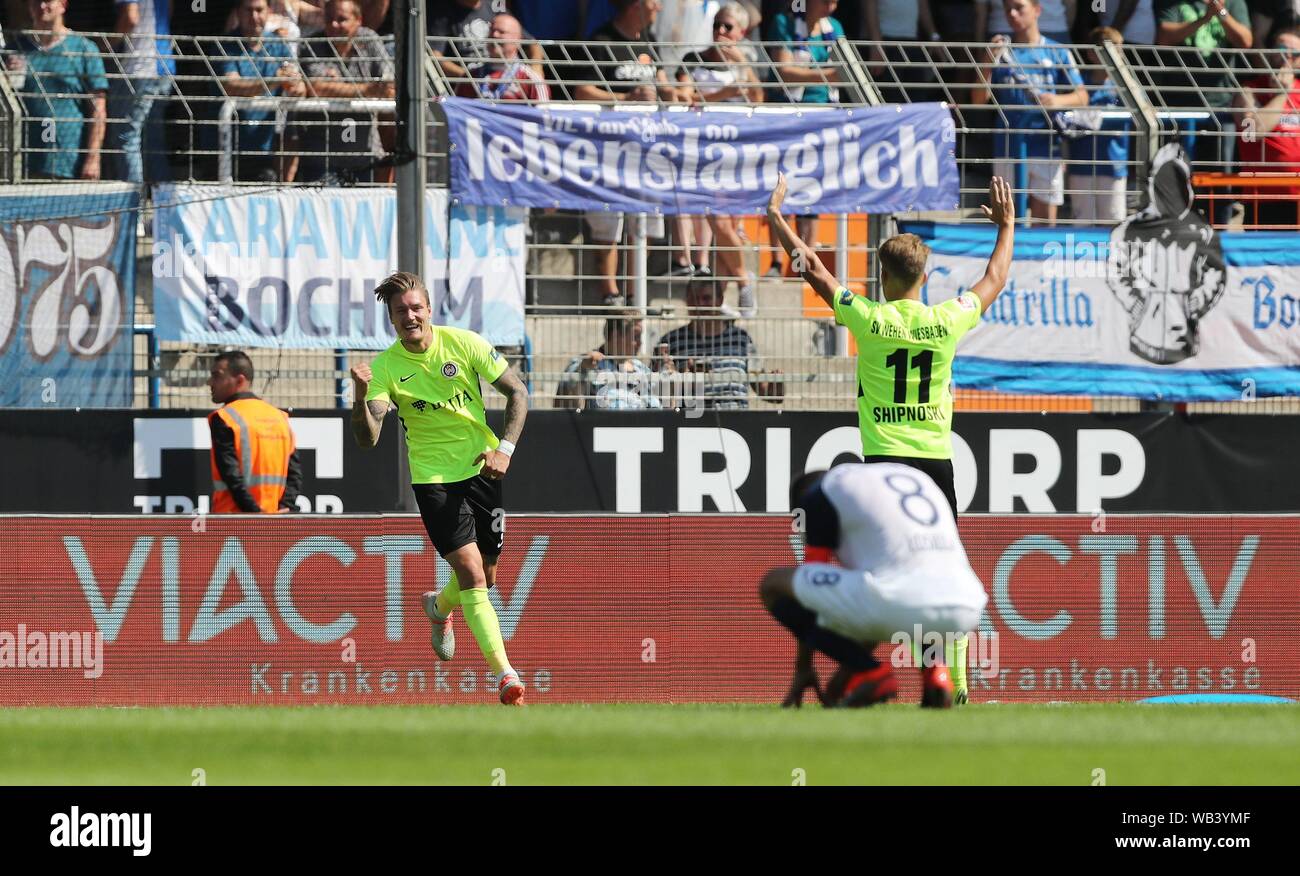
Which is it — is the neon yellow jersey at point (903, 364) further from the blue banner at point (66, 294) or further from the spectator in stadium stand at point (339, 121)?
the blue banner at point (66, 294)

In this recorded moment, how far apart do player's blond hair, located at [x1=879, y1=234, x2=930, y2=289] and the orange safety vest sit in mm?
5641

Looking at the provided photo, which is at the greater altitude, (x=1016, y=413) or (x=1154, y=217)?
(x=1154, y=217)

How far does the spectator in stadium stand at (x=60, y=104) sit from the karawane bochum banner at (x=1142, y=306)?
612cm

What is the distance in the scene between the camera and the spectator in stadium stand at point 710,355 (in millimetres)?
15820

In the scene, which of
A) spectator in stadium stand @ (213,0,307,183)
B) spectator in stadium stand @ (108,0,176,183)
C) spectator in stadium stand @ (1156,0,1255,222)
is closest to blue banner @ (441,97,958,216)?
spectator in stadium stand @ (213,0,307,183)

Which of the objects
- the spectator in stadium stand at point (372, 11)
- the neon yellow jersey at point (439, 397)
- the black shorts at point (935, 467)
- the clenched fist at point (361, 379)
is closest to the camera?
the black shorts at point (935, 467)

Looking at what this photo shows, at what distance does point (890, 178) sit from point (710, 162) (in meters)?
1.38

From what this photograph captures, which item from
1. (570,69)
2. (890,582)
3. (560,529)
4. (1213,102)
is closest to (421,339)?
(560,529)

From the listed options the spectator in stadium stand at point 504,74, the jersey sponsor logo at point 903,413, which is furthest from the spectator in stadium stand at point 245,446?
the jersey sponsor logo at point 903,413

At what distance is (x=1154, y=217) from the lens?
1639 cm

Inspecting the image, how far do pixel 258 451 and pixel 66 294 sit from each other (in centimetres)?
251

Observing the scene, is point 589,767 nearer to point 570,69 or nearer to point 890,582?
point 890,582

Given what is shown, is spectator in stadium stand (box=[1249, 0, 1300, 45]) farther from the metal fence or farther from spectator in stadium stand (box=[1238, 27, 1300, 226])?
the metal fence

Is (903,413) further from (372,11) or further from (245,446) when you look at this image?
(372,11)
